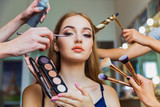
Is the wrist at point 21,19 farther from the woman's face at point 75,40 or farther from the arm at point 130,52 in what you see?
the arm at point 130,52

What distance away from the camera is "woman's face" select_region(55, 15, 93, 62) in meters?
0.93

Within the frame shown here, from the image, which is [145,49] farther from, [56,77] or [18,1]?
[18,1]

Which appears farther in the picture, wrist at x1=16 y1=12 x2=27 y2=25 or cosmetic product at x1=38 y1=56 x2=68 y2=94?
wrist at x1=16 y1=12 x2=27 y2=25

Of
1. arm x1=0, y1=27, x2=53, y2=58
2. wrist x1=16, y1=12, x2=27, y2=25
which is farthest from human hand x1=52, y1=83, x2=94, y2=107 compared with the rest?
wrist x1=16, y1=12, x2=27, y2=25

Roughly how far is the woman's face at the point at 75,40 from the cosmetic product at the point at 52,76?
A: 162mm

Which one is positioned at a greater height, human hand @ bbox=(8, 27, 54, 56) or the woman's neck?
human hand @ bbox=(8, 27, 54, 56)

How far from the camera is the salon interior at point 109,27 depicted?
1.96 meters

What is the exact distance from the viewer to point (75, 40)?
3.07ft

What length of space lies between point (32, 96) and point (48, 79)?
0.22 metres

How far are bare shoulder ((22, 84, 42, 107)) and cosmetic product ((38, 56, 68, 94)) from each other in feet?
0.60

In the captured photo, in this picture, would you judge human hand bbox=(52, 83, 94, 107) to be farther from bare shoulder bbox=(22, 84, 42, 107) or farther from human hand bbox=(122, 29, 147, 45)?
human hand bbox=(122, 29, 147, 45)

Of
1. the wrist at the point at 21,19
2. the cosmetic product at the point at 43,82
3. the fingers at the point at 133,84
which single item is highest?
the wrist at the point at 21,19

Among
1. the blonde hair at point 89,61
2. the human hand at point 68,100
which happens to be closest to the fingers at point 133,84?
the human hand at point 68,100

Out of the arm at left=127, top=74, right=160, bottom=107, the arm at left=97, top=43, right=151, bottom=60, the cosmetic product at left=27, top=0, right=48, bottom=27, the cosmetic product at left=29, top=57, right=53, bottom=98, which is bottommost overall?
the arm at left=127, top=74, right=160, bottom=107
